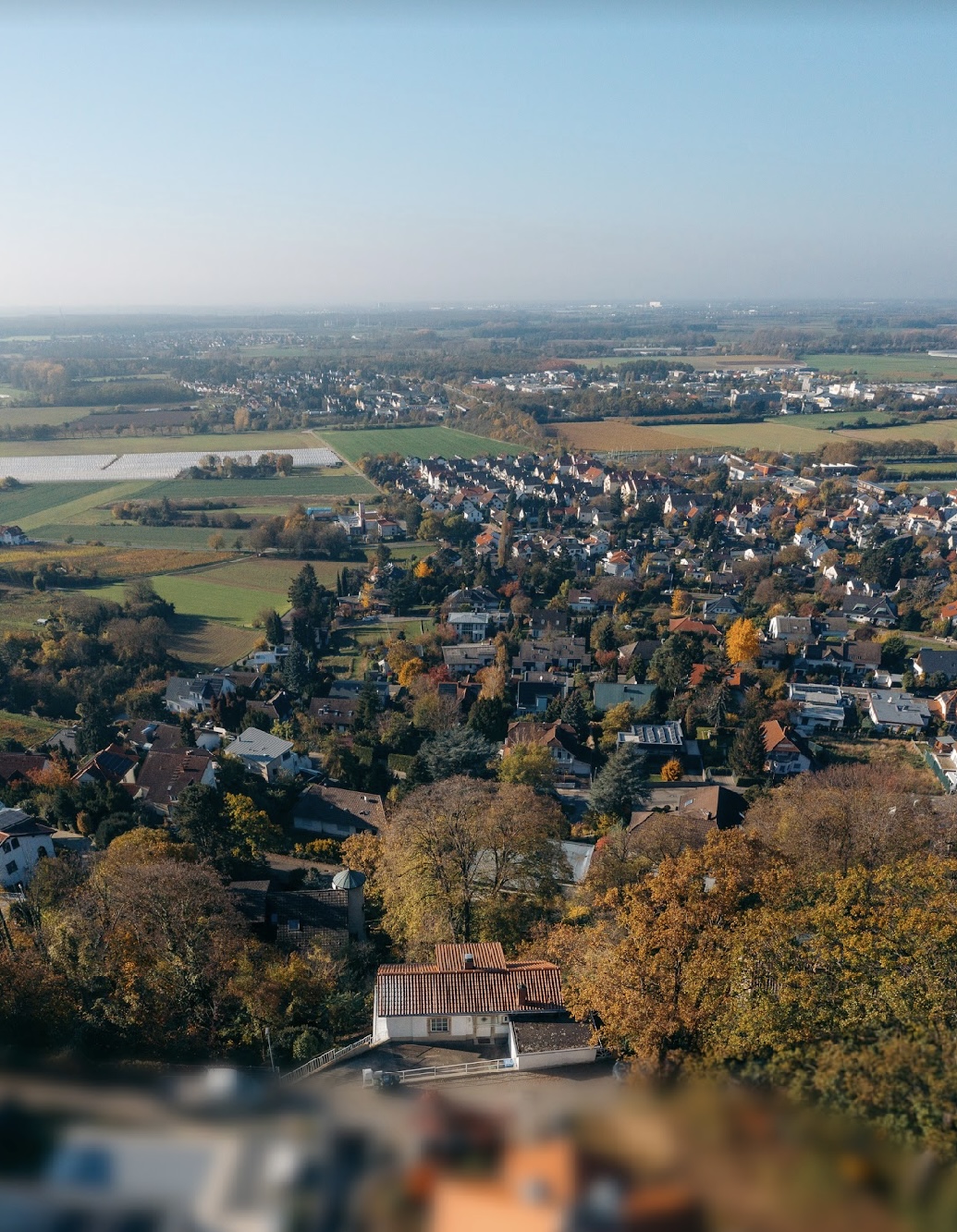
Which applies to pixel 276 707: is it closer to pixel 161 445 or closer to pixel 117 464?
pixel 117 464

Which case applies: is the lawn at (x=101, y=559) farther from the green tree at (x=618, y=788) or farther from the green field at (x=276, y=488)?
the green tree at (x=618, y=788)

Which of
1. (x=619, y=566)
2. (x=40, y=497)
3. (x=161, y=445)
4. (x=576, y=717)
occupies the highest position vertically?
(x=161, y=445)

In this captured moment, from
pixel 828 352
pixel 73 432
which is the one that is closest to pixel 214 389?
pixel 73 432

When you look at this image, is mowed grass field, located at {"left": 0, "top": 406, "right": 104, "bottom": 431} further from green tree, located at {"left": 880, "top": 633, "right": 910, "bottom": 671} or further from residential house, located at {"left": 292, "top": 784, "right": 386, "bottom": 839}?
green tree, located at {"left": 880, "top": 633, "right": 910, "bottom": 671}

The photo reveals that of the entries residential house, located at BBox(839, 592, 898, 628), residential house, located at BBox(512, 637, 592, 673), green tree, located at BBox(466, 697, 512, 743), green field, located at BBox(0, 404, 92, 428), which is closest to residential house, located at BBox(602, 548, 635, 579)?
residential house, located at BBox(512, 637, 592, 673)

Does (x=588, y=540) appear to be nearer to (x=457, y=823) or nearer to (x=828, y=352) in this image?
(x=457, y=823)

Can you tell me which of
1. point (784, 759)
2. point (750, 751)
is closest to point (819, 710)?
point (784, 759)
